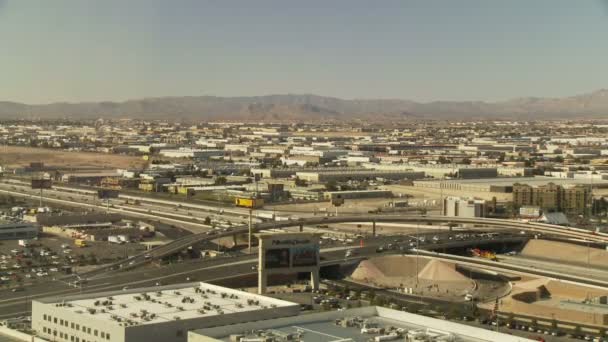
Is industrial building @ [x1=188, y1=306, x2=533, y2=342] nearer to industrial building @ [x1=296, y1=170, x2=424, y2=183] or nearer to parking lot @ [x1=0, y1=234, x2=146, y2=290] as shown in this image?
parking lot @ [x1=0, y1=234, x2=146, y2=290]

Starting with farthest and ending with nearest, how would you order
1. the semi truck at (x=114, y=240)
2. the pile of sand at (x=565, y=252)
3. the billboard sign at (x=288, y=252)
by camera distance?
the semi truck at (x=114, y=240) → the pile of sand at (x=565, y=252) → the billboard sign at (x=288, y=252)

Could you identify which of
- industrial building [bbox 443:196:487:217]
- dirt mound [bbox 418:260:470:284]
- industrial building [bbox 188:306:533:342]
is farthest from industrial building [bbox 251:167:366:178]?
industrial building [bbox 188:306:533:342]

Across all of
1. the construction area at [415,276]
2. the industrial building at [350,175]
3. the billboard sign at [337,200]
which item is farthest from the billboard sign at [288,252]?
the industrial building at [350,175]

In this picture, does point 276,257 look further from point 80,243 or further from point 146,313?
point 80,243

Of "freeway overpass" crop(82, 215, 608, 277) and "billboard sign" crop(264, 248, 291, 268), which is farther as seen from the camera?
"freeway overpass" crop(82, 215, 608, 277)

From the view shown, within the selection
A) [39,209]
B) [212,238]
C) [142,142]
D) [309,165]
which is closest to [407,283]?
[212,238]

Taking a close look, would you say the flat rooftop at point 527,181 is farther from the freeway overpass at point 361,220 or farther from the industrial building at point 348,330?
the industrial building at point 348,330

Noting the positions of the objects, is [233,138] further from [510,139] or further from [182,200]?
[182,200]

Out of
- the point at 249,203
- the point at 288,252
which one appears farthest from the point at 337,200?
the point at 288,252
